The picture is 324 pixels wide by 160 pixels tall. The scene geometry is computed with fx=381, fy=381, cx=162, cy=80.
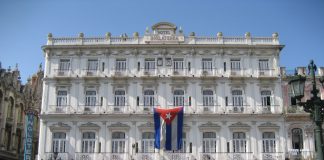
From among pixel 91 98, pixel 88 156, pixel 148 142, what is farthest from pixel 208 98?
pixel 88 156

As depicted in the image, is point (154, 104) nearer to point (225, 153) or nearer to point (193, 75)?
point (193, 75)

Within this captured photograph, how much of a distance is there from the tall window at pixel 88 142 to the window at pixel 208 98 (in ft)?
35.1

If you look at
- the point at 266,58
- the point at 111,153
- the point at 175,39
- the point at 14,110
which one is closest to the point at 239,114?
the point at 266,58

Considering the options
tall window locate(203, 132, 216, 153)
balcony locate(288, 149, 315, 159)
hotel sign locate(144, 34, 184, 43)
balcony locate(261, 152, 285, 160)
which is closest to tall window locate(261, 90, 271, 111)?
balcony locate(261, 152, 285, 160)

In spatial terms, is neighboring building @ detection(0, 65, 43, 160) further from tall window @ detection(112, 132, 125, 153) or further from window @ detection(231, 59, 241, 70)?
window @ detection(231, 59, 241, 70)

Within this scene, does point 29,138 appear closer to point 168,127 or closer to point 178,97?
point 168,127

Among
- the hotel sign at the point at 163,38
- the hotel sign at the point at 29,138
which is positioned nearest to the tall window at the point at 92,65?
the hotel sign at the point at 163,38

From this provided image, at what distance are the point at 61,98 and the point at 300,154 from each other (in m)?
22.5

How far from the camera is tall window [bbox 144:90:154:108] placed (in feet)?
116

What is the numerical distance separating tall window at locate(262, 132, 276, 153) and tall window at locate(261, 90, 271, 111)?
234 centimetres

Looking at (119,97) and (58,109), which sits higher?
(119,97)

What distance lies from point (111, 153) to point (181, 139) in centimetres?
638

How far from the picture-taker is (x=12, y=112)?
144ft

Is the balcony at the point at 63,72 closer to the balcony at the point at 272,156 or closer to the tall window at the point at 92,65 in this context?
the tall window at the point at 92,65
